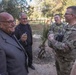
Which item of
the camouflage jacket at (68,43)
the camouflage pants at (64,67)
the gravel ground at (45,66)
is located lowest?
the gravel ground at (45,66)

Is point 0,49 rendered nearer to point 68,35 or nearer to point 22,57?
point 22,57

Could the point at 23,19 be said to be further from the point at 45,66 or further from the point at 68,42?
the point at 68,42

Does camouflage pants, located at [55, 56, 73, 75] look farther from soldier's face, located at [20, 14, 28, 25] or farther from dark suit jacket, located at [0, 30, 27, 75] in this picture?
soldier's face, located at [20, 14, 28, 25]

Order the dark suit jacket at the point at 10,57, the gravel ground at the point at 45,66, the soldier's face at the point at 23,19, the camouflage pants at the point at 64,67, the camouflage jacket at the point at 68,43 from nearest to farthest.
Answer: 1. the dark suit jacket at the point at 10,57
2. the camouflage jacket at the point at 68,43
3. the camouflage pants at the point at 64,67
4. the soldier's face at the point at 23,19
5. the gravel ground at the point at 45,66

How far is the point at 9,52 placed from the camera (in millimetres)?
3000

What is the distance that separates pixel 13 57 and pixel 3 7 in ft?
33.1

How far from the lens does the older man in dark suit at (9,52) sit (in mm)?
2912

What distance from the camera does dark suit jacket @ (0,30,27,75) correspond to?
289cm

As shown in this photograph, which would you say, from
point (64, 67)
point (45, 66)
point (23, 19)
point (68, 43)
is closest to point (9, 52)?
point (68, 43)

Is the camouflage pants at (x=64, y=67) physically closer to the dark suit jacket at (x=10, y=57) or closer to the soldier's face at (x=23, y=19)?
the dark suit jacket at (x=10, y=57)

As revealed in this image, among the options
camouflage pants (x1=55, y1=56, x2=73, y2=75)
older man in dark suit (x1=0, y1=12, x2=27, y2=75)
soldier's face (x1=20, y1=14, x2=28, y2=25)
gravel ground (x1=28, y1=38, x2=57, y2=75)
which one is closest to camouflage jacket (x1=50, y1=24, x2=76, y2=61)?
camouflage pants (x1=55, y1=56, x2=73, y2=75)

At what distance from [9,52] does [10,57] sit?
0.06 m

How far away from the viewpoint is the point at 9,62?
9.92 feet

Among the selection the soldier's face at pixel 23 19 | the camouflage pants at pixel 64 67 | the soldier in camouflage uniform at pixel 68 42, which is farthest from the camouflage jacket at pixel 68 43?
the soldier's face at pixel 23 19
